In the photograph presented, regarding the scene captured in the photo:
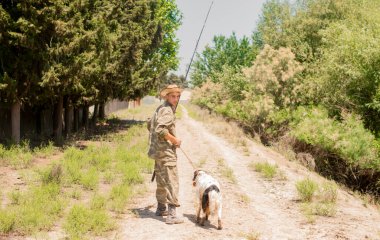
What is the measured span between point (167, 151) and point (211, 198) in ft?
3.80

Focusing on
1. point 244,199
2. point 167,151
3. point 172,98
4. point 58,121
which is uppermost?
point 172,98

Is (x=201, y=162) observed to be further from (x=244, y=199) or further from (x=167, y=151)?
(x=167, y=151)

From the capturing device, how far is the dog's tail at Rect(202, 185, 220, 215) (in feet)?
22.6

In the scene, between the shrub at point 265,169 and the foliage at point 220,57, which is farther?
the foliage at point 220,57

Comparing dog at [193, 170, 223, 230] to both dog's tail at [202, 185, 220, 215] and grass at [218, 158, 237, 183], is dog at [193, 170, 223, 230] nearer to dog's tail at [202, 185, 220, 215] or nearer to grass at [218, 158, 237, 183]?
dog's tail at [202, 185, 220, 215]

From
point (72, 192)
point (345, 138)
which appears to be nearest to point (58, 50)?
point (72, 192)

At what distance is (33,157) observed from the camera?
13.7m

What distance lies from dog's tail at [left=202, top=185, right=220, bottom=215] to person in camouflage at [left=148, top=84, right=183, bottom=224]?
576mm

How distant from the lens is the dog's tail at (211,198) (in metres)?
6.88

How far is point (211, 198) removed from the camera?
688 cm

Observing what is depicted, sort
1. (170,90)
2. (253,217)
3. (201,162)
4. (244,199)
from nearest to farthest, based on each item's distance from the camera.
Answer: (170,90)
(253,217)
(244,199)
(201,162)

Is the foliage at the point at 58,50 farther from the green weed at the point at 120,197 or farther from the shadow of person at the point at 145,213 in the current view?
the shadow of person at the point at 145,213

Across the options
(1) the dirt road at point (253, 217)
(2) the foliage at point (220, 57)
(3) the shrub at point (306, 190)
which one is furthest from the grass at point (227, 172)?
(2) the foliage at point (220, 57)

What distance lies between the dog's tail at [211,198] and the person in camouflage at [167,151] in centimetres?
58
